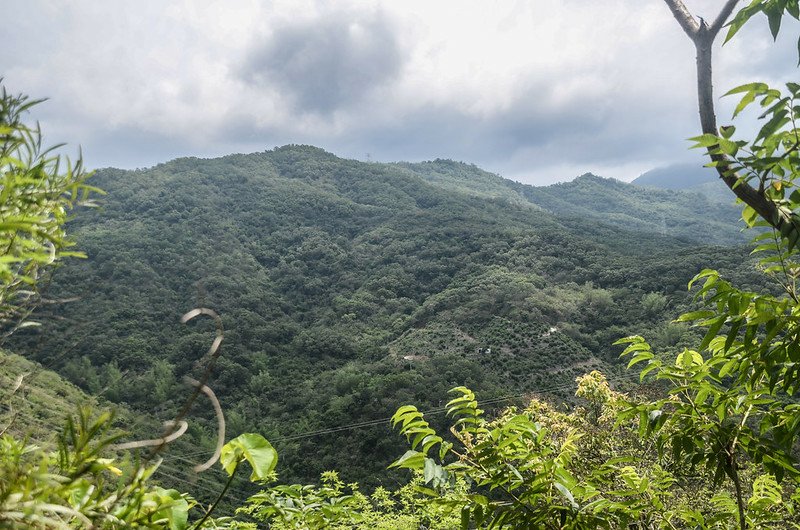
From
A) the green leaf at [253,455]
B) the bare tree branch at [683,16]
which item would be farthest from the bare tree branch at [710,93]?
the green leaf at [253,455]

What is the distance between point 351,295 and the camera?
5234 centimetres

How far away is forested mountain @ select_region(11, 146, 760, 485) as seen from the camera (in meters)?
29.8

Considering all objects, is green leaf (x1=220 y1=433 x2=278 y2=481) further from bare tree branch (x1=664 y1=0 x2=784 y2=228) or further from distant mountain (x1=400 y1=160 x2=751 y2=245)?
distant mountain (x1=400 y1=160 x2=751 y2=245)

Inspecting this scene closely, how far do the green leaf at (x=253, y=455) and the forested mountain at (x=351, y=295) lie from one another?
338 mm

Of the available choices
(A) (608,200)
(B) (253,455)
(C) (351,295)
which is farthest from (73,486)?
(A) (608,200)

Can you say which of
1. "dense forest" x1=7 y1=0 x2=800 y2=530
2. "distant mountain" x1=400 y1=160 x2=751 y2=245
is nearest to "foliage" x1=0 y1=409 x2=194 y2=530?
"dense forest" x1=7 y1=0 x2=800 y2=530

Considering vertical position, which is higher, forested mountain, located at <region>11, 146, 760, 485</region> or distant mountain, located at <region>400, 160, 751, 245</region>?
distant mountain, located at <region>400, 160, 751, 245</region>

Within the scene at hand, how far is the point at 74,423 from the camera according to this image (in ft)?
1.88

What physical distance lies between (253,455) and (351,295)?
51.8m

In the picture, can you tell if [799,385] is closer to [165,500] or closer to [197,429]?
[165,500]

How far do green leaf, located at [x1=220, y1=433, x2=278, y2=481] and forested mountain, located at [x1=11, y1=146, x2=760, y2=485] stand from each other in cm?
34

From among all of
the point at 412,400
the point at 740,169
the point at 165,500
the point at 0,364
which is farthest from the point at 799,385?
the point at 412,400

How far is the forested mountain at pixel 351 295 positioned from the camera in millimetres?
29766

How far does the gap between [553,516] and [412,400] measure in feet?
89.6
